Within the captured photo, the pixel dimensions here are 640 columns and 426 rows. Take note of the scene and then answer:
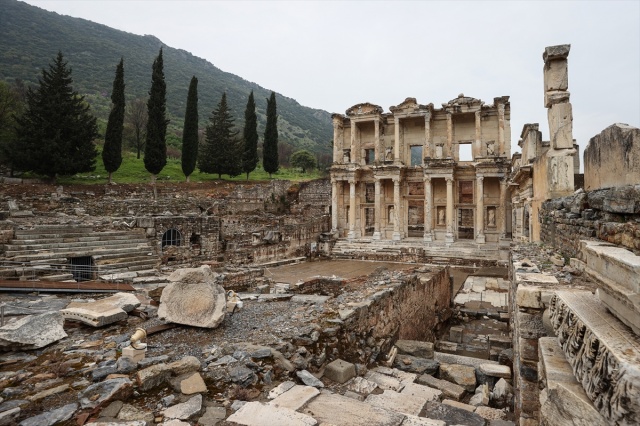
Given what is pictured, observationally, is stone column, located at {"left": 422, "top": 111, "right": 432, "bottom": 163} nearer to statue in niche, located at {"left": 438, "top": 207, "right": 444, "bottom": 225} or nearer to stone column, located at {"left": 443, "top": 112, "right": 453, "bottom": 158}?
stone column, located at {"left": 443, "top": 112, "right": 453, "bottom": 158}

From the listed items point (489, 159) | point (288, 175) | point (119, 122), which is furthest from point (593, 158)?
point (288, 175)

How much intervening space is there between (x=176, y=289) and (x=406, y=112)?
25.2m

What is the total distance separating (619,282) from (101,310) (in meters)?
6.53

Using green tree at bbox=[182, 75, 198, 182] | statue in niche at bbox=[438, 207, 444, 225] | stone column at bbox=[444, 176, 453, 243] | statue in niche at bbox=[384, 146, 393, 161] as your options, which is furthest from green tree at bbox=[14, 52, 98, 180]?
statue in niche at bbox=[438, 207, 444, 225]

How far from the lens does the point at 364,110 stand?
94.8 ft

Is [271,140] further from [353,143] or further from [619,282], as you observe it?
[619,282]

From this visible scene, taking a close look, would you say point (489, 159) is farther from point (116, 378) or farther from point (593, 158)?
point (116, 378)

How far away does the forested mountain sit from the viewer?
68312mm

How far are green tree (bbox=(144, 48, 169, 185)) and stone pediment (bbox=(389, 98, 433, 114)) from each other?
67.4 ft

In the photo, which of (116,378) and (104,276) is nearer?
(116,378)

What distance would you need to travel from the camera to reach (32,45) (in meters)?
80.8

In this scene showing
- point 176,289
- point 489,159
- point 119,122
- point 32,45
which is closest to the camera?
point 176,289

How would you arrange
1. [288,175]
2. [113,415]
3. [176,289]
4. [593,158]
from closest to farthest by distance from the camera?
[113,415] → [176,289] → [593,158] → [288,175]

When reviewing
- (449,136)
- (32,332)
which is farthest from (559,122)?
(449,136)
